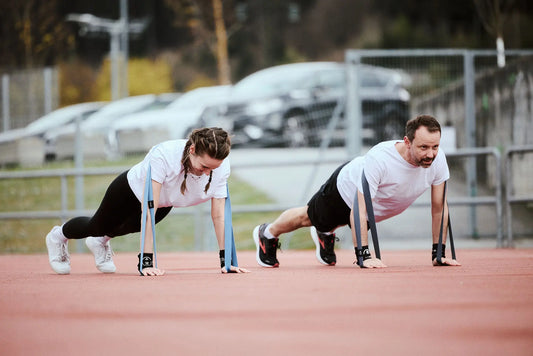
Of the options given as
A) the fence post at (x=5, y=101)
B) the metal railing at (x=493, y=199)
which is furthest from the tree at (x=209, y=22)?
the metal railing at (x=493, y=199)

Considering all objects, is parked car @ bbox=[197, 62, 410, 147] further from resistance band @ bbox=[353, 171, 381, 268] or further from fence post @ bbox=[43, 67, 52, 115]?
fence post @ bbox=[43, 67, 52, 115]

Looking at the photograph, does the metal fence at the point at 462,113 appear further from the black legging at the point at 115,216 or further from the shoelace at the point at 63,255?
the black legging at the point at 115,216

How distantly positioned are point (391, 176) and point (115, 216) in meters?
2.02

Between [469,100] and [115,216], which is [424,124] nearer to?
[115,216]

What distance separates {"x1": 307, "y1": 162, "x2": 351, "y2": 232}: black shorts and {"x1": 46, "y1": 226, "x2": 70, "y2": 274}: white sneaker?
1947 millimetres

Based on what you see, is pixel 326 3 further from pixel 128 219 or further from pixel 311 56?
pixel 128 219

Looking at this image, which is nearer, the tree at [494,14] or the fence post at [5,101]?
the fence post at [5,101]

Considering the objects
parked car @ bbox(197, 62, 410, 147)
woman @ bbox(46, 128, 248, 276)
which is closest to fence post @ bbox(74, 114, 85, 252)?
parked car @ bbox(197, 62, 410, 147)

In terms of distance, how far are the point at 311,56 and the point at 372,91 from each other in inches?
1210

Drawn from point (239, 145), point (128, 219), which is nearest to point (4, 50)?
point (239, 145)

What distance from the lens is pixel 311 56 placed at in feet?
137

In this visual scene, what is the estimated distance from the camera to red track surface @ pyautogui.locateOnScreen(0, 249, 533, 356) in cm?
274

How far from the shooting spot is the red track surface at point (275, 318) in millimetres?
2740

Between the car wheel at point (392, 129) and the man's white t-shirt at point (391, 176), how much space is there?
4.11 meters
